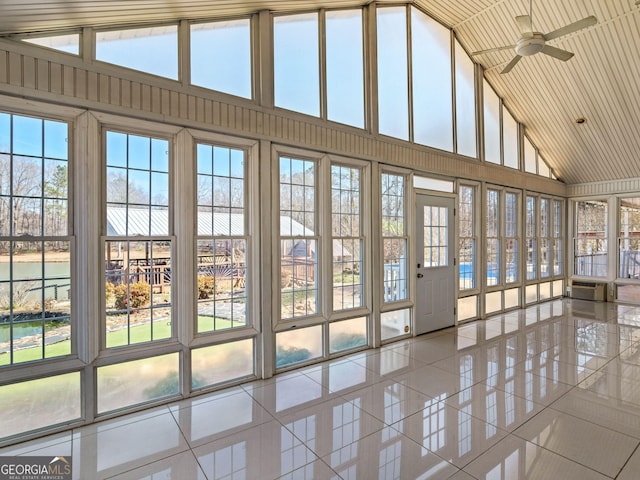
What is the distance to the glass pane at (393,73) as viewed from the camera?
4672 millimetres

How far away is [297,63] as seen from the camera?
12.8 ft

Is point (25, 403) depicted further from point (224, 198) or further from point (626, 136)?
point (626, 136)

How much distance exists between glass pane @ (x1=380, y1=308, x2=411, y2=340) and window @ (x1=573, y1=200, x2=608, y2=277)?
19.5 feet

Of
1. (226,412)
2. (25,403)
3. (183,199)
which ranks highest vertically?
(183,199)

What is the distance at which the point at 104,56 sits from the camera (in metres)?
2.79

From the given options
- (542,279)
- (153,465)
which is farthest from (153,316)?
(542,279)

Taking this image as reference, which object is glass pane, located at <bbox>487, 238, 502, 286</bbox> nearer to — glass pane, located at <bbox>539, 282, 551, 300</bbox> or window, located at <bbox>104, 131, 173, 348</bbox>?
glass pane, located at <bbox>539, 282, 551, 300</bbox>

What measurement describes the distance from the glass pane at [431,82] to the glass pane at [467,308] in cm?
265

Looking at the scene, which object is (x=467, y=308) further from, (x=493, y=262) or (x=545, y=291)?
(x=545, y=291)

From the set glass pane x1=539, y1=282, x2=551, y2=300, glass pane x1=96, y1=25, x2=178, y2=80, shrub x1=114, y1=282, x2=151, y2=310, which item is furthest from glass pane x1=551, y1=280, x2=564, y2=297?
glass pane x1=96, y1=25, x2=178, y2=80

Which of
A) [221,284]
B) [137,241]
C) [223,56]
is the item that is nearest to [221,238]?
[221,284]

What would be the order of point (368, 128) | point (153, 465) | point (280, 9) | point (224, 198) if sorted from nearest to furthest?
point (153, 465) < point (224, 198) < point (280, 9) < point (368, 128)

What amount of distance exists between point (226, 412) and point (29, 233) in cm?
211

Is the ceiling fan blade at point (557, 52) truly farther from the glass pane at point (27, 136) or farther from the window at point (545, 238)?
the glass pane at point (27, 136)
